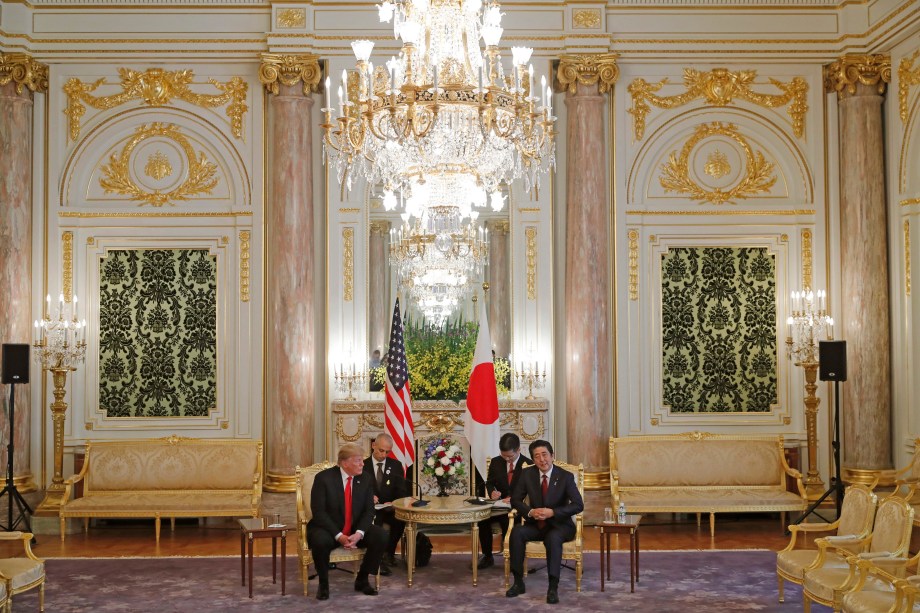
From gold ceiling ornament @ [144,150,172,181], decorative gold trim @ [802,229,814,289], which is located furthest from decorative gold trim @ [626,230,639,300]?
gold ceiling ornament @ [144,150,172,181]

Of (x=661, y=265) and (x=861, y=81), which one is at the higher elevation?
(x=861, y=81)

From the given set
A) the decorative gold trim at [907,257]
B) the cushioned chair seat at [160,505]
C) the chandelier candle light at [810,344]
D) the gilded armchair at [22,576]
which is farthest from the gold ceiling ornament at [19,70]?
the decorative gold trim at [907,257]

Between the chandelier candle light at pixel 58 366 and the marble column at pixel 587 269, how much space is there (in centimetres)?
517

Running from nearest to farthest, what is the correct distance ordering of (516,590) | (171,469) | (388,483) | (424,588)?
(516,590)
(424,588)
(388,483)
(171,469)

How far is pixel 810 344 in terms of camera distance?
10.8 m

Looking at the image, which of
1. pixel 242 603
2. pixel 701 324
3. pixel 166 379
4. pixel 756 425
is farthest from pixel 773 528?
pixel 166 379

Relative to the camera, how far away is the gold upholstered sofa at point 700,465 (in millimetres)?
10836

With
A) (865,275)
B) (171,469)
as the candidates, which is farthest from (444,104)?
(865,275)

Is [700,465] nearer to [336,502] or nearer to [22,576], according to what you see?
[336,502]

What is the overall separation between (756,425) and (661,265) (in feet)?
6.70

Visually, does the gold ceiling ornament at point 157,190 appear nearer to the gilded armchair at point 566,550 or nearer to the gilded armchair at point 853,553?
the gilded armchair at point 566,550

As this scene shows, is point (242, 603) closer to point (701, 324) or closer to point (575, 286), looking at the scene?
point (575, 286)

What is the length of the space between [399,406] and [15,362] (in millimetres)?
3800

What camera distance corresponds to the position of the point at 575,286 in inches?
442
